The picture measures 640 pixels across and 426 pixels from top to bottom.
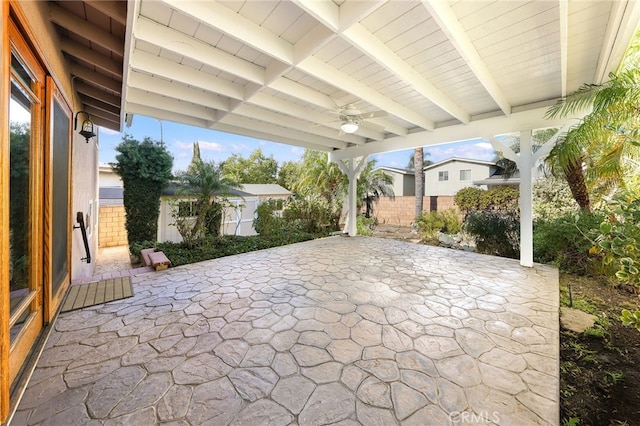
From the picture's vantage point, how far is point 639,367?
240 centimetres

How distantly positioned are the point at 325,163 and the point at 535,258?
25.9 feet

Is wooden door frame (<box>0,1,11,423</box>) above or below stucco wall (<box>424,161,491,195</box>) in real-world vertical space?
below

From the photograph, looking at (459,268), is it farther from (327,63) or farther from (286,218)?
(286,218)

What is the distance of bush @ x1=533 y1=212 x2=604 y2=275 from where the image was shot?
16.3 ft

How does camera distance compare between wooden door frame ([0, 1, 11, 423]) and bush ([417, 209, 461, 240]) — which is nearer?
wooden door frame ([0, 1, 11, 423])

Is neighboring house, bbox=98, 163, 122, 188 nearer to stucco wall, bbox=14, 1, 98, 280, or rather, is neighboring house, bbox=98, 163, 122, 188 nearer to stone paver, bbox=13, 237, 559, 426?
stucco wall, bbox=14, 1, 98, 280

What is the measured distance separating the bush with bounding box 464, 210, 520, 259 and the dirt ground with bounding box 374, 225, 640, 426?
2.95 meters

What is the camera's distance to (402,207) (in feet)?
50.1

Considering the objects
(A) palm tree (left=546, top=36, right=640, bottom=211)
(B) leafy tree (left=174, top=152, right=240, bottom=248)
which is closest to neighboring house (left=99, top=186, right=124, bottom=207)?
(B) leafy tree (left=174, top=152, right=240, bottom=248)

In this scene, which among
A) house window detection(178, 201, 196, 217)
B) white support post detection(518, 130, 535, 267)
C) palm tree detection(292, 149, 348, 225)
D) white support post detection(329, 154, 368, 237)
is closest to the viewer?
white support post detection(518, 130, 535, 267)

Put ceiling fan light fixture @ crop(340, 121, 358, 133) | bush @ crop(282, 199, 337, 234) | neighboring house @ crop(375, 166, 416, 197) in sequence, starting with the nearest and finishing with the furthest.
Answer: ceiling fan light fixture @ crop(340, 121, 358, 133), bush @ crop(282, 199, 337, 234), neighboring house @ crop(375, 166, 416, 197)

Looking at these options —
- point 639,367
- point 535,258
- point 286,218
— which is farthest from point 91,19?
point 535,258

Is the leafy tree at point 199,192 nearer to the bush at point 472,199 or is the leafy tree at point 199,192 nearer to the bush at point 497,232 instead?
the bush at point 497,232

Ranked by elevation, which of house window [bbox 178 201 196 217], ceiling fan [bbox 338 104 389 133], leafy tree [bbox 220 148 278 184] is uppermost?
leafy tree [bbox 220 148 278 184]
